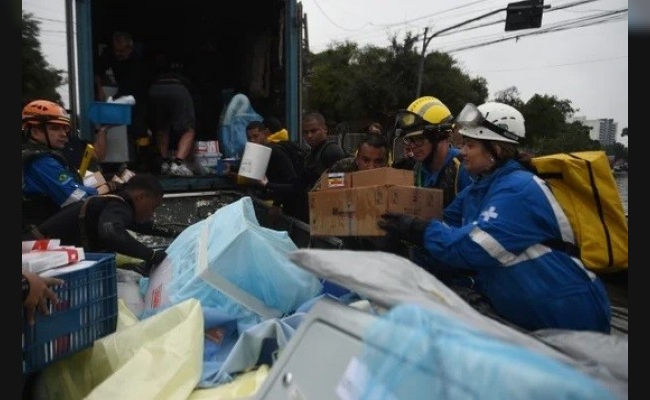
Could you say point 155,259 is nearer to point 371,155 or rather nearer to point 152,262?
point 152,262

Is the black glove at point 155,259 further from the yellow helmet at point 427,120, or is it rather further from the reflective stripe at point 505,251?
the reflective stripe at point 505,251

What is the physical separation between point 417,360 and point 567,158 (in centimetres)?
149

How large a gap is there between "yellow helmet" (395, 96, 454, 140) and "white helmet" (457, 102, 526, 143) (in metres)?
0.80

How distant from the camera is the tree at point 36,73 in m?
5.04

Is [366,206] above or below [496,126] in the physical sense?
below

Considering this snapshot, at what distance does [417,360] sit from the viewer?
118 cm

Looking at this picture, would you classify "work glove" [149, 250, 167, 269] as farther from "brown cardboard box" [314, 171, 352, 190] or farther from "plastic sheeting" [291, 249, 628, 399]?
"plastic sheeting" [291, 249, 628, 399]

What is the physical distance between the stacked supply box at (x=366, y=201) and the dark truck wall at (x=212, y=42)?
3.54 meters

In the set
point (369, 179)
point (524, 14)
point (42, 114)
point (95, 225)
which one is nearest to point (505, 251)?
point (369, 179)

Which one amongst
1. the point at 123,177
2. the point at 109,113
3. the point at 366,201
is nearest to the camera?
the point at 366,201

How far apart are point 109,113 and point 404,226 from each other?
3882mm

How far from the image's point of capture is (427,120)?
341cm

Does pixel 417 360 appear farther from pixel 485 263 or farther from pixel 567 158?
pixel 567 158

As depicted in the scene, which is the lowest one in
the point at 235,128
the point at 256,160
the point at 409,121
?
the point at 256,160
